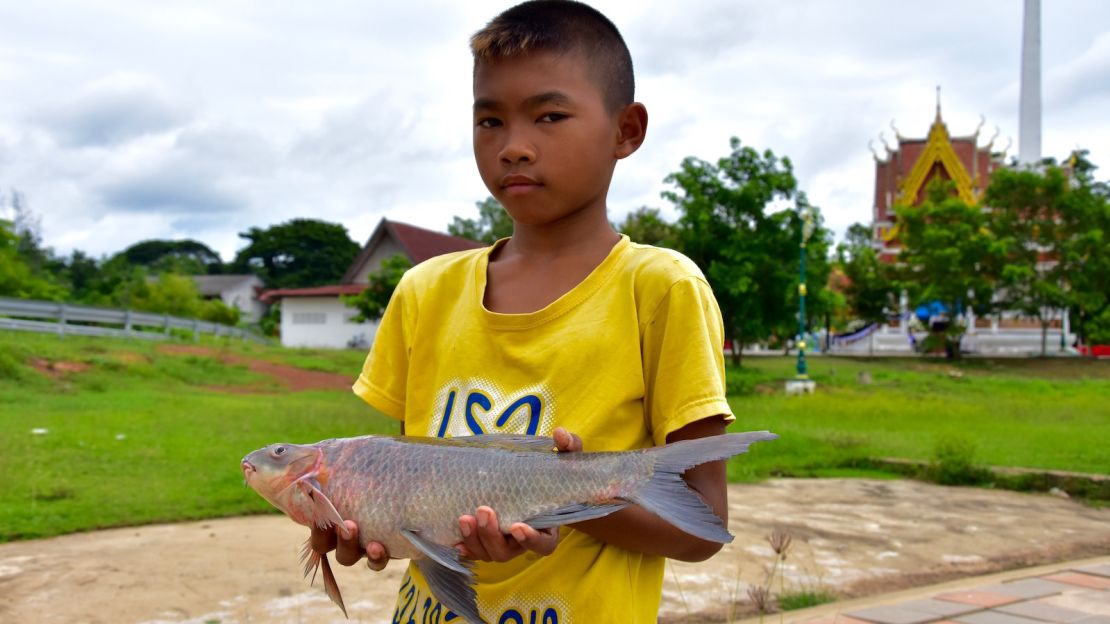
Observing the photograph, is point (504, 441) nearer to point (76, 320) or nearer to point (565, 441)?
point (565, 441)

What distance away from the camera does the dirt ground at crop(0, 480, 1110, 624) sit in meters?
4.13

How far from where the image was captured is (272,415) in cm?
1111

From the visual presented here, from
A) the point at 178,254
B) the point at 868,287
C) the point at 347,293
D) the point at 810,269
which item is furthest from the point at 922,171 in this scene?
the point at 178,254

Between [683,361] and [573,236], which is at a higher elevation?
[573,236]

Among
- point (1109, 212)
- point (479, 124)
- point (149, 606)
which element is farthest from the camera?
point (1109, 212)

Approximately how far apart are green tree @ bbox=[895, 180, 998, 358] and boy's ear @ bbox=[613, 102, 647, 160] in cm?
2534

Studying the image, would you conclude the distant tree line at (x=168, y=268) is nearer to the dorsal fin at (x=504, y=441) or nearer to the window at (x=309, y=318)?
the window at (x=309, y=318)

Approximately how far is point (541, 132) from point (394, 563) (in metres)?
4.17

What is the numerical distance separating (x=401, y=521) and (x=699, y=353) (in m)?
0.49

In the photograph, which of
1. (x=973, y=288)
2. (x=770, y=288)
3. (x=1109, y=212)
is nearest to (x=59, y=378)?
(x=770, y=288)

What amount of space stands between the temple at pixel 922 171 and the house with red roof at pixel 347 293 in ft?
51.8

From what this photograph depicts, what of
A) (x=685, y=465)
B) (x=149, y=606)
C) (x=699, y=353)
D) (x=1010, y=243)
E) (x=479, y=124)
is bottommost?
(x=149, y=606)

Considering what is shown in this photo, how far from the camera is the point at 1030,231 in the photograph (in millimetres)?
25844

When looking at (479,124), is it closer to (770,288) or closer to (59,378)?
(59,378)
